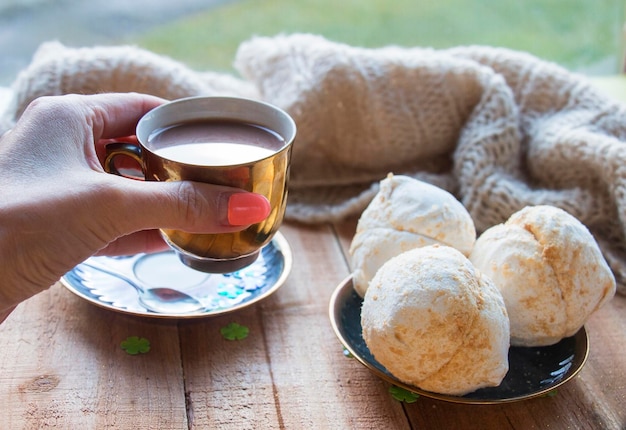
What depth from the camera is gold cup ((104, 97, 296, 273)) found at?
2.22 feet

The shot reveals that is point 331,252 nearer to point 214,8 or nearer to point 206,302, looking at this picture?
point 206,302

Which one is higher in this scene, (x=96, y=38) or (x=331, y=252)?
(x=331, y=252)

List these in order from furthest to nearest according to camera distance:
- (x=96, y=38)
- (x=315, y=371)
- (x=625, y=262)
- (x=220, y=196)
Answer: (x=96, y=38)
(x=625, y=262)
(x=315, y=371)
(x=220, y=196)

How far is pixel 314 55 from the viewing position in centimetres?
109

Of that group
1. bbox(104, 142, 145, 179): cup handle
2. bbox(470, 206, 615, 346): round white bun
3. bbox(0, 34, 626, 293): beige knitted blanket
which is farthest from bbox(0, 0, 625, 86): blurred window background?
bbox(470, 206, 615, 346): round white bun

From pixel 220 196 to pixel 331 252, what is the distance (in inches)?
13.0

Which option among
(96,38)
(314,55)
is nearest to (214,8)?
(96,38)

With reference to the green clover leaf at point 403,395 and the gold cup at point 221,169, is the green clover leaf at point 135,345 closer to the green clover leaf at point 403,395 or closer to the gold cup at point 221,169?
the gold cup at point 221,169

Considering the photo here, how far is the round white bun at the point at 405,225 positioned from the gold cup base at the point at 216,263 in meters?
0.12

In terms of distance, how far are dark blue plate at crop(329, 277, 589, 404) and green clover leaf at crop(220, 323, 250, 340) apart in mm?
102

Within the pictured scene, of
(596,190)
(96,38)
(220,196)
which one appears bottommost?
(96,38)

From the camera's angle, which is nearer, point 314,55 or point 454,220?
point 454,220

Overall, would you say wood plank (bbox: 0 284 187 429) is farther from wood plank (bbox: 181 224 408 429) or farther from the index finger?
the index finger

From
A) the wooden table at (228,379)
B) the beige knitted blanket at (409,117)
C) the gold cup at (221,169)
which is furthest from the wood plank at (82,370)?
the beige knitted blanket at (409,117)
